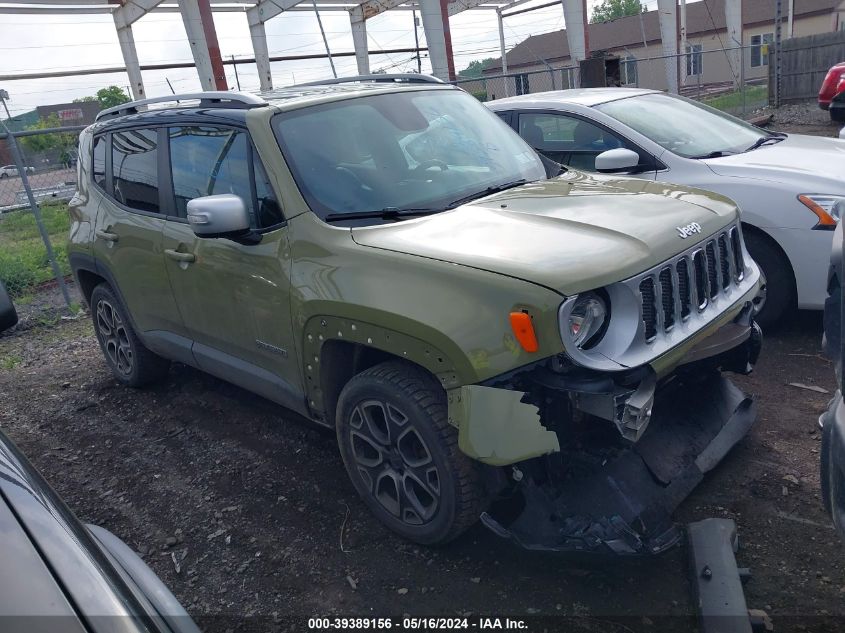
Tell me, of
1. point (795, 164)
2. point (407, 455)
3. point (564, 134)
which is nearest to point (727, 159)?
point (795, 164)

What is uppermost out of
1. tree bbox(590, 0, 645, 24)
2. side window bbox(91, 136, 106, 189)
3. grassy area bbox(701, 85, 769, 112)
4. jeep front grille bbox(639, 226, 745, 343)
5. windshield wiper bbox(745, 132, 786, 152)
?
tree bbox(590, 0, 645, 24)

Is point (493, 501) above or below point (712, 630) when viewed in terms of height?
above

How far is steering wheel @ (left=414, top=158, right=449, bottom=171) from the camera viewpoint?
12.4 feet

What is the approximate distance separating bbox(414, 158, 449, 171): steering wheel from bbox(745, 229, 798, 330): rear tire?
96.0 inches

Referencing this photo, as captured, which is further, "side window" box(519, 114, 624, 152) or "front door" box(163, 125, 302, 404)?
"side window" box(519, 114, 624, 152)

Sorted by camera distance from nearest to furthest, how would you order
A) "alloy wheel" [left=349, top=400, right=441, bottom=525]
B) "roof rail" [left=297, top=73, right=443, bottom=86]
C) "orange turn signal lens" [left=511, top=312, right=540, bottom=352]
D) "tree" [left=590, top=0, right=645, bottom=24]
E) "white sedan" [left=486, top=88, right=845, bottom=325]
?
"orange turn signal lens" [left=511, top=312, right=540, bottom=352] → "alloy wheel" [left=349, top=400, right=441, bottom=525] → "roof rail" [left=297, top=73, right=443, bottom=86] → "white sedan" [left=486, top=88, right=845, bottom=325] → "tree" [left=590, top=0, right=645, bottom=24]

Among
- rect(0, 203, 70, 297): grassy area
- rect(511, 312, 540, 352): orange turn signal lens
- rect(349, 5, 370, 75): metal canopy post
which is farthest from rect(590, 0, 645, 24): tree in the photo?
rect(511, 312, 540, 352): orange turn signal lens

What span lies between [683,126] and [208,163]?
3.88m

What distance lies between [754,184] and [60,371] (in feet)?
19.3

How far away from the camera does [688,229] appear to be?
3.27 metres

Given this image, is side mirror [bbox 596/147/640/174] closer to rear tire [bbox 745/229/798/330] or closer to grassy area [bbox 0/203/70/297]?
rear tire [bbox 745/229/798/330]

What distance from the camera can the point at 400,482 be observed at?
3.28 m

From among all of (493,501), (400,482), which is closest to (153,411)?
(400,482)

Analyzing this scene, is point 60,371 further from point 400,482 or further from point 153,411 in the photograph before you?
point 400,482
